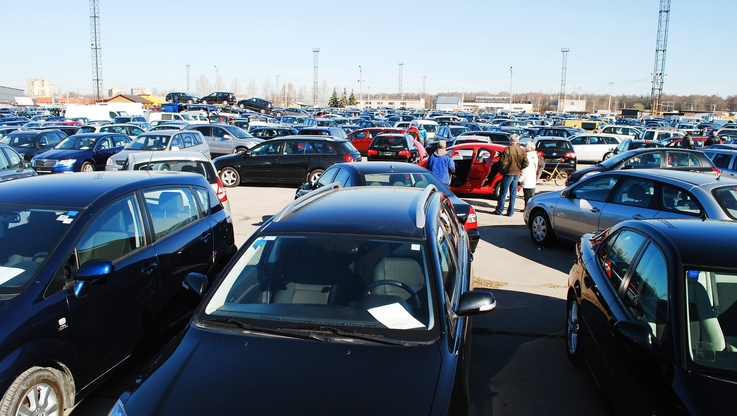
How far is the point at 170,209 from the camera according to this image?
5316mm

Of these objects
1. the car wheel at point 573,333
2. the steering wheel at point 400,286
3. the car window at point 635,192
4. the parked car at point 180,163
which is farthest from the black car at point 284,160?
the steering wheel at point 400,286

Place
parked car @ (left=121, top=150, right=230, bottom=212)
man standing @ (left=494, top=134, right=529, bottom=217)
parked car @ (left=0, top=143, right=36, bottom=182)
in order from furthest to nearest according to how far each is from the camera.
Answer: man standing @ (left=494, top=134, right=529, bottom=217)
parked car @ (left=0, top=143, right=36, bottom=182)
parked car @ (left=121, top=150, right=230, bottom=212)

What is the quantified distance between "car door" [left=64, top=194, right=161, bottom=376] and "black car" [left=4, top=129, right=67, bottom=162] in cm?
1793

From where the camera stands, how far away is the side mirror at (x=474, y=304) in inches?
134

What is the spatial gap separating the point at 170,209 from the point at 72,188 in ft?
3.09

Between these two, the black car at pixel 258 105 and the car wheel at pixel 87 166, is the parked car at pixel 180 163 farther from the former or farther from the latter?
the black car at pixel 258 105

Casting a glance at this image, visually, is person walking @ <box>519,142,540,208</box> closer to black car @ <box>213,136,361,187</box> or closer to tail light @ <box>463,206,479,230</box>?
tail light @ <box>463,206,479,230</box>

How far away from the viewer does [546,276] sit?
7.80 metres

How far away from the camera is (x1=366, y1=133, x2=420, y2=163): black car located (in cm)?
1995

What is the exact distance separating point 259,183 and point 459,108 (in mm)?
105095

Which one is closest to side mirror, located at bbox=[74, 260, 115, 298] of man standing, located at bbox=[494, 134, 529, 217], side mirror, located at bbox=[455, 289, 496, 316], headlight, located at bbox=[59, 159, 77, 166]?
side mirror, located at bbox=[455, 289, 496, 316]

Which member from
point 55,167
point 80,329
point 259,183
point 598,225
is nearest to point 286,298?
point 80,329

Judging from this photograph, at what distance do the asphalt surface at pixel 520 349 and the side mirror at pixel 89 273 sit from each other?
28.1 inches

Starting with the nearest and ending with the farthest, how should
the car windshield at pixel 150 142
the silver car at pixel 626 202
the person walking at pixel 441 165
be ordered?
1. the silver car at pixel 626 202
2. the person walking at pixel 441 165
3. the car windshield at pixel 150 142
